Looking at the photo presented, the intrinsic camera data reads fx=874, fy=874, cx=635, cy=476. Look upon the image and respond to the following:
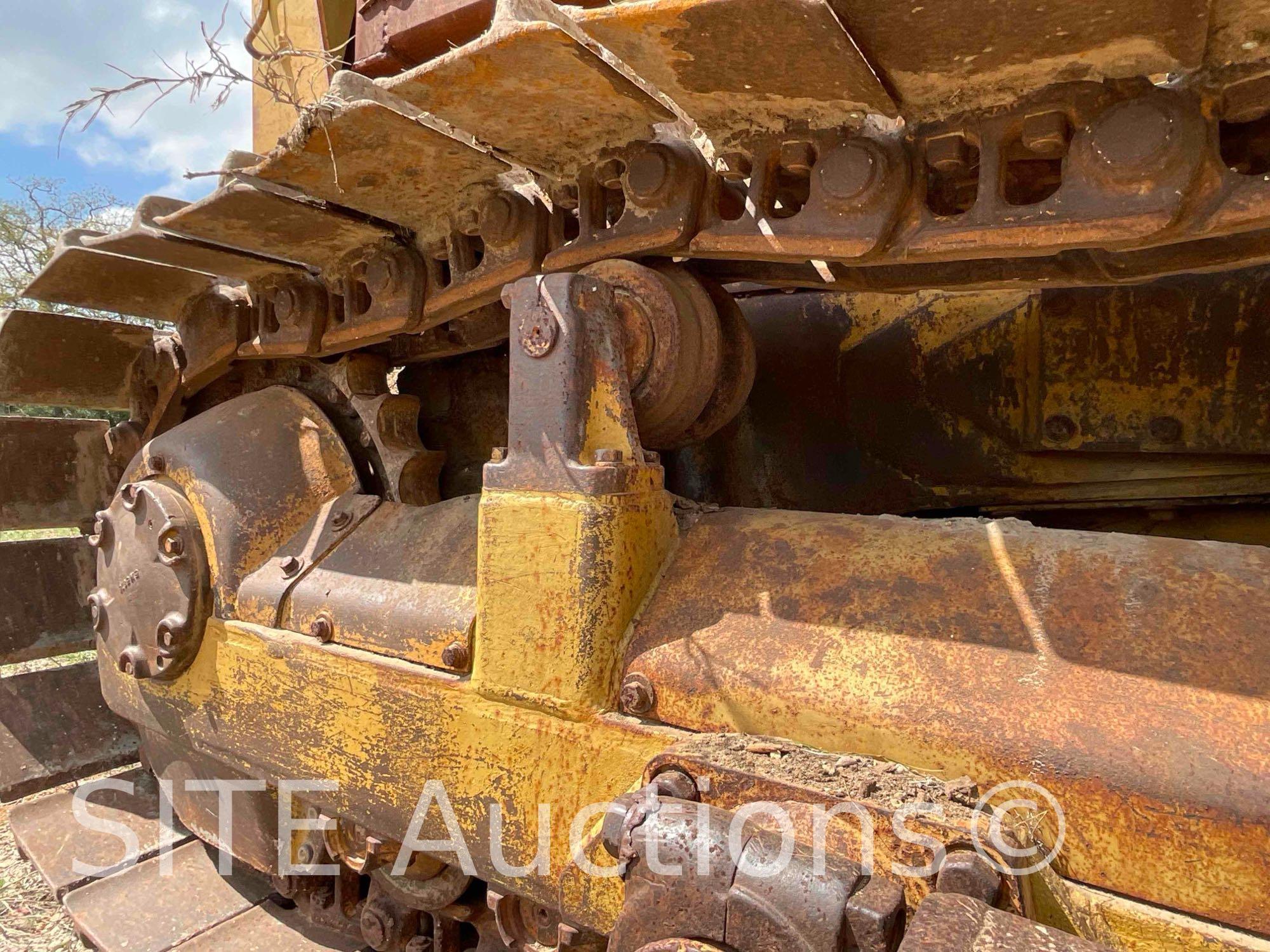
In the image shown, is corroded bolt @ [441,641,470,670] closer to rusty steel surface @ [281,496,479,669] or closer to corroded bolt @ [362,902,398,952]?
rusty steel surface @ [281,496,479,669]

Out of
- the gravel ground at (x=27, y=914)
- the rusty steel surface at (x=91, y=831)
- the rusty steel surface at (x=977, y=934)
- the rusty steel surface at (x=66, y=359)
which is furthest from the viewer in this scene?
the rusty steel surface at (x=66, y=359)

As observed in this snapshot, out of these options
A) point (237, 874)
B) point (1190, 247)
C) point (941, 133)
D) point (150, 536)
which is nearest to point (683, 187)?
point (941, 133)

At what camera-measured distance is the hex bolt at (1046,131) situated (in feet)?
4.09

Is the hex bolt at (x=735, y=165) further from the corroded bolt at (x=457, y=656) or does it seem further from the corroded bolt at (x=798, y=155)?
the corroded bolt at (x=457, y=656)

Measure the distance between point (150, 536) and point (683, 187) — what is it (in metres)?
1.75

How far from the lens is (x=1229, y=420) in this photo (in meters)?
1.79

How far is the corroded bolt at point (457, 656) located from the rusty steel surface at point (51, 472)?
98.5 inches

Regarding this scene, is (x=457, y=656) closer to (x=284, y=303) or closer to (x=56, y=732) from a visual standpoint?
(x=284, y=303)

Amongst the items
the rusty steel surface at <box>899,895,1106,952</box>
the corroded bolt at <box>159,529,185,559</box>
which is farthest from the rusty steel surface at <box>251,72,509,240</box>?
Result: the rusty steel surface at <box>899,895,1106,952</box>

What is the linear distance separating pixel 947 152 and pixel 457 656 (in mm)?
1251

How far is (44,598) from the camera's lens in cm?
349

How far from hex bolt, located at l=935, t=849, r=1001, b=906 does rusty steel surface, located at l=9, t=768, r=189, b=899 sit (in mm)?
2899

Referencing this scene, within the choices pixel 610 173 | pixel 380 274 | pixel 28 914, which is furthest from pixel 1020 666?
pixel 28 914

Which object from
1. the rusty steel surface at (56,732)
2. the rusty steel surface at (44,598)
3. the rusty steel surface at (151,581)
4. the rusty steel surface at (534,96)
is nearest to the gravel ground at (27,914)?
the rusty steel surface at (56,732)
